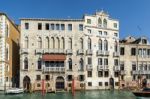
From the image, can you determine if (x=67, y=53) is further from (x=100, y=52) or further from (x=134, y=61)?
(x=134, y=61)

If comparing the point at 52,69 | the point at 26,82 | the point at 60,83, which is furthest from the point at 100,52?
the point at 26,82

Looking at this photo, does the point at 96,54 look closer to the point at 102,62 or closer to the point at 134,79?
the point at 102,62

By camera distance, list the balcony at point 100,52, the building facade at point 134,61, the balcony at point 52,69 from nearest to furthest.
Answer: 1. the balcony at point 52,69
2. the balcony at point 100,52
3. the building facade at point 134,61

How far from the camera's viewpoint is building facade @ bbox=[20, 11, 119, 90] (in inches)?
1924

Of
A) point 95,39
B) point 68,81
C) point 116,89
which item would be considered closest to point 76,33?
point 95,39

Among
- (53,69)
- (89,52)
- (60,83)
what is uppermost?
(89,52)

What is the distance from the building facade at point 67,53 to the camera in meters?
48.9

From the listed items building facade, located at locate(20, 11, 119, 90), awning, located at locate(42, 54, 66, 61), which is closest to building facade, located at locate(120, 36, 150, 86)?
building facade, located at locate(20, 11, 119, 90)

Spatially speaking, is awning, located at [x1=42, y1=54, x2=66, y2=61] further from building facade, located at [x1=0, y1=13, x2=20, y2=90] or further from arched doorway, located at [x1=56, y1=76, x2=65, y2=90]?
building facade, located at [x1=0, y1=13, x2=20, y2=90]

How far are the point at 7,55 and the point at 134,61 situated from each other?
73.3 ft

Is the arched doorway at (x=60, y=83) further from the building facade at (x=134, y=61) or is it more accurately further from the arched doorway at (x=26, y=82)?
the building facade at (x=134, y=61)

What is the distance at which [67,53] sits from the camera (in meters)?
49.9

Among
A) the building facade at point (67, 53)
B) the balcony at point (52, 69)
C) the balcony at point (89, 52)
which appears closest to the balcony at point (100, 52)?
the building facade at point (67, 53)

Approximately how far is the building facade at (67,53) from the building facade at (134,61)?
260cm
